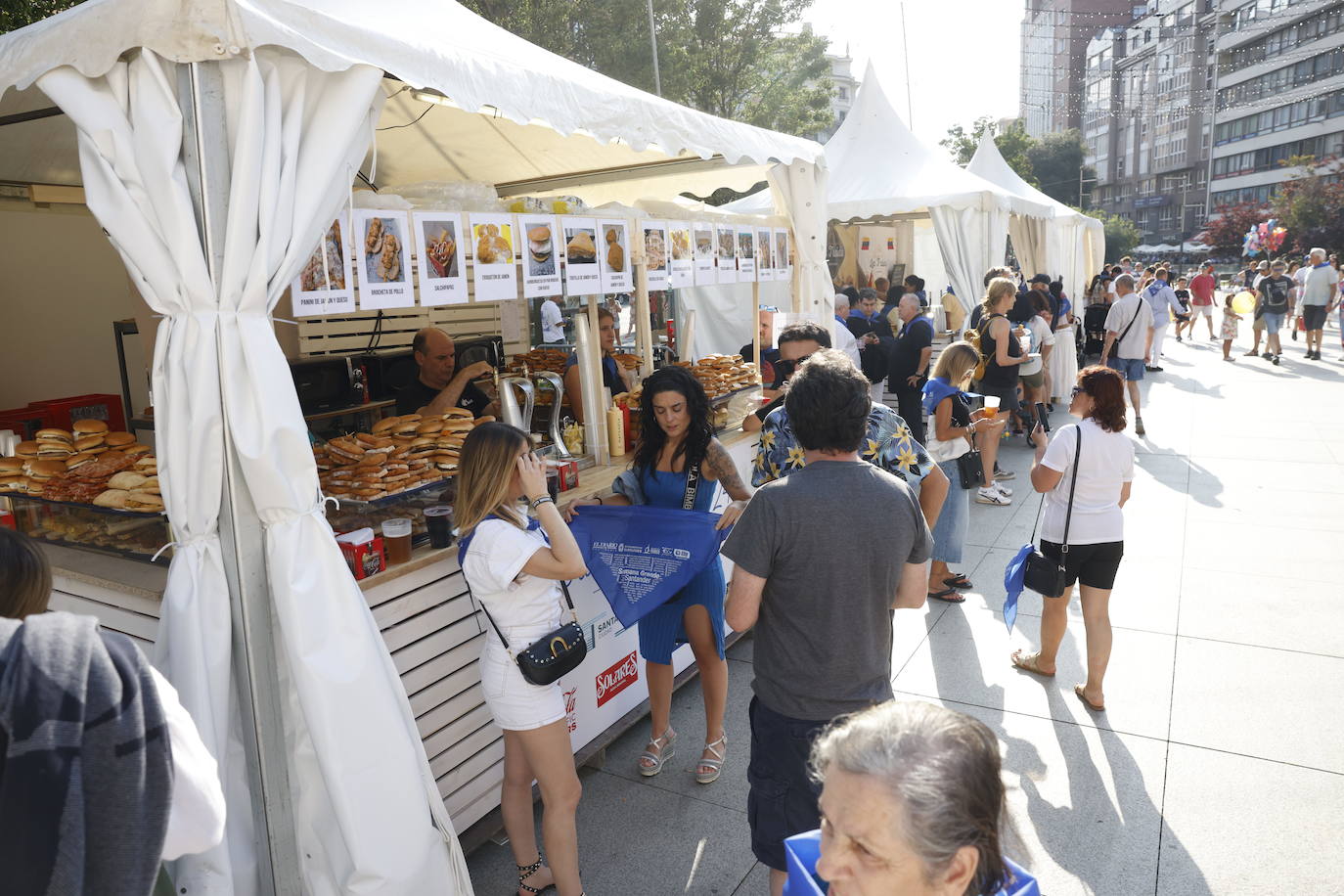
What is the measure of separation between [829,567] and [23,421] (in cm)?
525

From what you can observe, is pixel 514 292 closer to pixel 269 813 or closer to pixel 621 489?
pixel 621 489

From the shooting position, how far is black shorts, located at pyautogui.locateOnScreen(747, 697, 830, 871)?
2.40 metres

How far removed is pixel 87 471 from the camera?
3.23 m

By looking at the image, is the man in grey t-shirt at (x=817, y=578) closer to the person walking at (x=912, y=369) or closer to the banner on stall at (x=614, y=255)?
the banner on stall at (x=614, y=255)

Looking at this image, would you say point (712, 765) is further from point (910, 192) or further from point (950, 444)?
point (910, 192)

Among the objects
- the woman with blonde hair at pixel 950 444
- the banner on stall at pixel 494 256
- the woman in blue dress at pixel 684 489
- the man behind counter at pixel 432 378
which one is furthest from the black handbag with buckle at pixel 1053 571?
the man behind counter at pixel 432 378

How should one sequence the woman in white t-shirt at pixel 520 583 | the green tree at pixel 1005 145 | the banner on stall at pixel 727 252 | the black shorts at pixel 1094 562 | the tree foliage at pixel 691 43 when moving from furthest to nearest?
the green tree at pixel 1005 145
the tree foliage at pixel 691 43
the banner on stall at pixel 727 252
the black shorts at pixel 1094 562
the woman in white t-shirt at pixel 520 583

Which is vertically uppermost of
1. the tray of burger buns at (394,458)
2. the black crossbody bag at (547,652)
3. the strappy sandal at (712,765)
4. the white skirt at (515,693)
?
the tray of burger buns at (394,458)

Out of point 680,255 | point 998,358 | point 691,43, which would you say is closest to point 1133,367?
point 998,358

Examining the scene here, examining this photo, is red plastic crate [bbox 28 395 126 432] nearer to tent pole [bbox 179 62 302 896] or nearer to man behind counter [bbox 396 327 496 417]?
man behind counter [bbox 396 327 496 417]

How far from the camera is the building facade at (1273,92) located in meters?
51.2

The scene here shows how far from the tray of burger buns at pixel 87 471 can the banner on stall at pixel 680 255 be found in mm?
2707

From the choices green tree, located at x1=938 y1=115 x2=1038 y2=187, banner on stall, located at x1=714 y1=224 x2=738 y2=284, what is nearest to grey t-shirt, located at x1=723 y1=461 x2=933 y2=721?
banner on stall, located at x1=714 y1=224 x2=738 y2=284

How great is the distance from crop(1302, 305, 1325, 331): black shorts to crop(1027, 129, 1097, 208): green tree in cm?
5503
